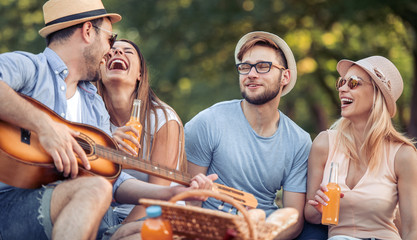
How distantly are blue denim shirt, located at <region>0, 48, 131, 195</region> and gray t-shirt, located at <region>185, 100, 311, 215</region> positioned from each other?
939mm

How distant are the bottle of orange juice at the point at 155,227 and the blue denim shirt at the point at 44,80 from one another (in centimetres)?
101

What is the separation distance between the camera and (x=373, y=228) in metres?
4.10

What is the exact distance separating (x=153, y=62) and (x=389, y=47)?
20.3ft

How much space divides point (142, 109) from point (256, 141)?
0.99 metres

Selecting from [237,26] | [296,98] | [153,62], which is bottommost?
[296,98]

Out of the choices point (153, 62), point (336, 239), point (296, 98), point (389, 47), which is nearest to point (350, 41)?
point (389, 47)

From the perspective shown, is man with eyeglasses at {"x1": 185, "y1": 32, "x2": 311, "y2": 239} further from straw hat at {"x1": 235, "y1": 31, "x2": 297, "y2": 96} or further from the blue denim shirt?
the blue denim shirt

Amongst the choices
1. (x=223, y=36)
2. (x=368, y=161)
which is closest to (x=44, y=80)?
(x=368, y=161)

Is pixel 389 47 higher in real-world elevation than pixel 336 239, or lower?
higher

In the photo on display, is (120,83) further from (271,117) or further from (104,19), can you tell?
(271,117)

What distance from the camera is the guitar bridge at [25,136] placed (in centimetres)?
315

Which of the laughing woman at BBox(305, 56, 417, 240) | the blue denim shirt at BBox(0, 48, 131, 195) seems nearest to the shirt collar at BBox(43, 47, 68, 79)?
the blue denim shirt at BBox(0, 48, 131, 195)

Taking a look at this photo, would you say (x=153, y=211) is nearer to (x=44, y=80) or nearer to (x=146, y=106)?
(x=44, y=80)

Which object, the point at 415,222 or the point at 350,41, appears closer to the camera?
the point at 415,222
